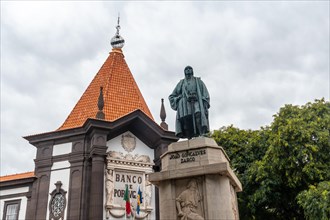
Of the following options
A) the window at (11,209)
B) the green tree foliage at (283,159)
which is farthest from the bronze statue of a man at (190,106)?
the window at (11,209)

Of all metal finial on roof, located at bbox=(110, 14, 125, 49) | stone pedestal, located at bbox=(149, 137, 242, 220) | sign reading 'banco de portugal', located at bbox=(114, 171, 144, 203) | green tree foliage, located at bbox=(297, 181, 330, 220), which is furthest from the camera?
metal finial on roof, located at bbox=(110, 14, 125, 49)

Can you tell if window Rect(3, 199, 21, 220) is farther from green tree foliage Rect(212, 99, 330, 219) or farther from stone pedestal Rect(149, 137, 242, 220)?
stone pedestal Rect(149, 137, 242, 220)

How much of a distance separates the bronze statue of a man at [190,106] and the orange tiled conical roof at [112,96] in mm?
12797

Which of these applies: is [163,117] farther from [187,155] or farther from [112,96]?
[187,155]

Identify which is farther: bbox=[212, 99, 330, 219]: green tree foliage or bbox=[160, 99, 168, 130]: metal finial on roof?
bbox=[160, 99, 168, 130]: metal finial on roof

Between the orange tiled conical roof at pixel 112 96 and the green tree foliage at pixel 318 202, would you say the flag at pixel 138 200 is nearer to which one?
the orange tiled conical roof at pixel 112 96

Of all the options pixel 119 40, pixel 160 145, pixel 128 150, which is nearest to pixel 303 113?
pixel 160 145

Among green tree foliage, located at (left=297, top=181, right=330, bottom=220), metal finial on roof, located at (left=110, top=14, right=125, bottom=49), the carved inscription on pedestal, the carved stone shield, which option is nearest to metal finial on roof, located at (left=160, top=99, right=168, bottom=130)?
the carved stone shield

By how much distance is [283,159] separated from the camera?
20812 millimetres

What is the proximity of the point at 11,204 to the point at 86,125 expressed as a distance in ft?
25.1

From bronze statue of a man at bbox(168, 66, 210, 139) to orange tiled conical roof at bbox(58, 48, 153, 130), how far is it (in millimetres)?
12797

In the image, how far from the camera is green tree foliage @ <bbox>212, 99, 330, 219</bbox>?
67.2 ft

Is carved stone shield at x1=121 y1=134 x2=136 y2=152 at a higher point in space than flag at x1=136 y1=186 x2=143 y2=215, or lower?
higher

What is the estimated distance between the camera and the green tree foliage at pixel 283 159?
20.5m
